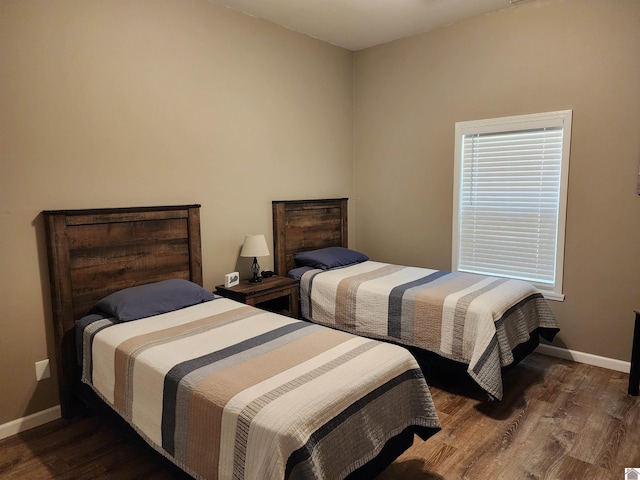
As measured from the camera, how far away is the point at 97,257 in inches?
101

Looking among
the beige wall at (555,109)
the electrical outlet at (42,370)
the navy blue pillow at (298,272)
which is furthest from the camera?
the navy blue pillow at (298,272)

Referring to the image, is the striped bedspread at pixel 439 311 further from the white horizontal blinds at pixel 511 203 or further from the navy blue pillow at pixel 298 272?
the white horizontal blinds at pixel 511 203

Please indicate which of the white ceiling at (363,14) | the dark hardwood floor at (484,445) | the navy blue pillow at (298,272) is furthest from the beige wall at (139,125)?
the dark hardwood floor at (484,445)

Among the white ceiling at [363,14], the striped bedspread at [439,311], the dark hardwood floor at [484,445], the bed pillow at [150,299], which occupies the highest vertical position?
the white ceiling at [363,14]

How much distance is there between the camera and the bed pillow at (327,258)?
3659 millimetres

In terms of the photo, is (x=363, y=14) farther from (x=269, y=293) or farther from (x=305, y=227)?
(x=269, y=293)

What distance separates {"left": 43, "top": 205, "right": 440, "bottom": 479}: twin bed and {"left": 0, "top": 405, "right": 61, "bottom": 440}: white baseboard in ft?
0.21

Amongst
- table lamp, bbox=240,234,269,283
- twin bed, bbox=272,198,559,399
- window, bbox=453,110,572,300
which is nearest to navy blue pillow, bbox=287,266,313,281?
twin bed, bbox=272,198,559,399

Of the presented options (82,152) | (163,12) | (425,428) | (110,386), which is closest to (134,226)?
(82,152)

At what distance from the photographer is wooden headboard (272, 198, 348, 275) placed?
374cm

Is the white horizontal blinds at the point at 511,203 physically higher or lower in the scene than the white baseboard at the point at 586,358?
higher

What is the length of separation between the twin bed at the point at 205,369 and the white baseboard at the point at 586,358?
2002mm

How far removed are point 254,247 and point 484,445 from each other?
2.00 metres

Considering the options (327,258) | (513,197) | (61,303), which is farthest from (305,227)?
(61,303)
